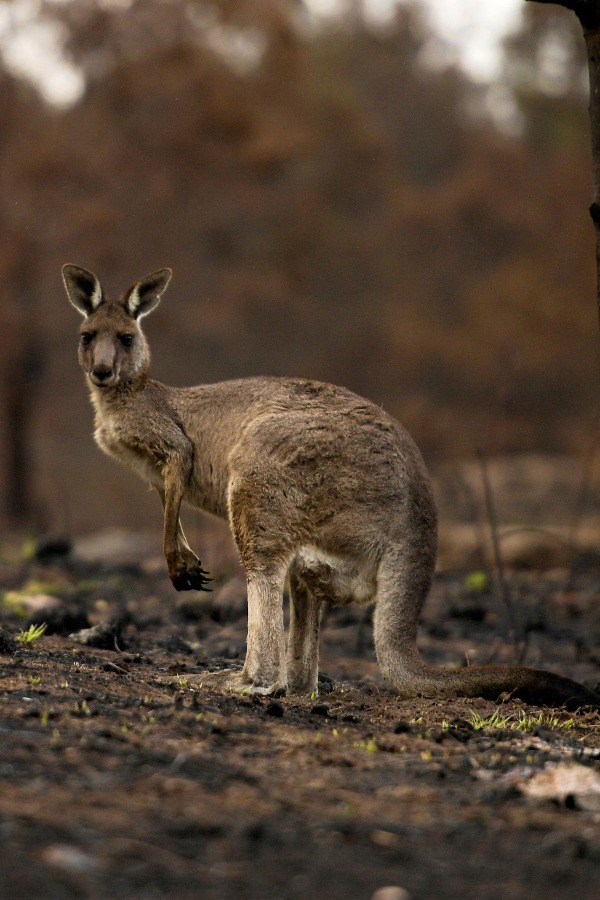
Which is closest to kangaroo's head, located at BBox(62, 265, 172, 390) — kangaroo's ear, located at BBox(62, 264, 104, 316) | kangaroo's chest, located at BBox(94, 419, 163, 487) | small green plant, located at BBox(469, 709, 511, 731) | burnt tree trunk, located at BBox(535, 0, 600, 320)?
kangaroo's ear, located at BBox(62, 264, 104, 316)

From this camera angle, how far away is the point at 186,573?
5801 mm

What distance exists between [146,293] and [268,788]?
3.54 meters

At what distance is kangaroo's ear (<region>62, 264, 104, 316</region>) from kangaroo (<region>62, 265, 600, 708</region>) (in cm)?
110

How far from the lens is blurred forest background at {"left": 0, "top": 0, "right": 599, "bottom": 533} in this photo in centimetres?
1633

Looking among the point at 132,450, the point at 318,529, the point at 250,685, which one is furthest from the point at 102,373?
the point at 250,685

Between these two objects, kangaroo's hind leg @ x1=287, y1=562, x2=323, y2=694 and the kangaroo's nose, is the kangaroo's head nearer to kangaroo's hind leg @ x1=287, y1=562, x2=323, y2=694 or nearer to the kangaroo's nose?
the kangaroo's nose

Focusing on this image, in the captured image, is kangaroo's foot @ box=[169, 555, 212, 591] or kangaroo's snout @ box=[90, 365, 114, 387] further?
kangaroo's snout @ box=[90, 365, 114, 387]

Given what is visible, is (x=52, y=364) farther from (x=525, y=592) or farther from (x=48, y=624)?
(x=48, y=624)

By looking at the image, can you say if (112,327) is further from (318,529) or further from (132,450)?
(318,529)

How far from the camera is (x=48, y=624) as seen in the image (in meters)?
6.65

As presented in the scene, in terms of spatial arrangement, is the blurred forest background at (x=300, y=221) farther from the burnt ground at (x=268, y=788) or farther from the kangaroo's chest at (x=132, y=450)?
the burnt ground at (x=268, y=788)

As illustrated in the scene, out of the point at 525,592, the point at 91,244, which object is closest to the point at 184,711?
the point at 525,592

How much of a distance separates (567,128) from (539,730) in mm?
23922

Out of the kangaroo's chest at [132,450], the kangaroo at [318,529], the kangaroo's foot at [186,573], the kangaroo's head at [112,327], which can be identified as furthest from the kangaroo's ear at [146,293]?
the kangaroo's foot at [186,573]
